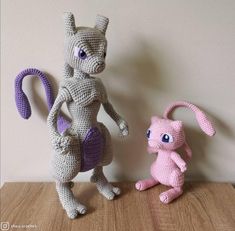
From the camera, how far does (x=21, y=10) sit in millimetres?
682

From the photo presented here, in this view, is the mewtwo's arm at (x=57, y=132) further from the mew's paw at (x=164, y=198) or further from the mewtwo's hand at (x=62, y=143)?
the mew's paw at (x=164, y=198)

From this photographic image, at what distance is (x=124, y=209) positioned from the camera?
676mm

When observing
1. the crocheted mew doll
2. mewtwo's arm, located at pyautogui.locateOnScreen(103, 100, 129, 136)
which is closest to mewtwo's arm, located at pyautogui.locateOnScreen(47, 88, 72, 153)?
the crocheted mew doll

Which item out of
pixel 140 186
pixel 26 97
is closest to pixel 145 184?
pixel 140 186

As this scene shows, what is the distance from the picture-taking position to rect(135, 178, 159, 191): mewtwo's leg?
2.44ft

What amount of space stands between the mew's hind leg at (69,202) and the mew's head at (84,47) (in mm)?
278

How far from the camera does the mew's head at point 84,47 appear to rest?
0.56 m

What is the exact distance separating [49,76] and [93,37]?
0.20 metres

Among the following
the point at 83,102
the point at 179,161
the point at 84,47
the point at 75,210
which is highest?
the point at 84,47

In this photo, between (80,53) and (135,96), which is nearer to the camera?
(80,53)

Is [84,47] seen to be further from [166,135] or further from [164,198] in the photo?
[164,198]

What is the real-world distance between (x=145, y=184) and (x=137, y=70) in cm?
29

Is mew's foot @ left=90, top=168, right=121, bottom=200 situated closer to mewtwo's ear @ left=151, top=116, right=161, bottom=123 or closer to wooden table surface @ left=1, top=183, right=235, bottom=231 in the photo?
wooden table surface @ left=1, top=183, right=235, bottom=231

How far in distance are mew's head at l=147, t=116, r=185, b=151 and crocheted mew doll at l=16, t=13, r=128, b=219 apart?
0.07 metres
